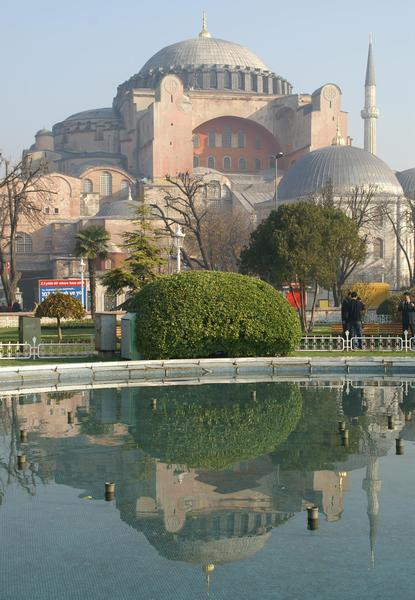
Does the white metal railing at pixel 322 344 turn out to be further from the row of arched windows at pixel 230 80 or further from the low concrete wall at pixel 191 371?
the row of arched windows at pixel 230 80

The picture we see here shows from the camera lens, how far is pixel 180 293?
1595cm

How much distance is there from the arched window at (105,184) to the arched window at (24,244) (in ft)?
31.1

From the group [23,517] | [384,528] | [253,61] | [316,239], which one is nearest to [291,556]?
[384,528]

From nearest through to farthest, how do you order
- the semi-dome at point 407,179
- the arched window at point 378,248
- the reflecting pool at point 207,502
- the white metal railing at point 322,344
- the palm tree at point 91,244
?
the reflecting pool at point 207,502 → the white metal railing at point 322,344 → the palm tree at point 91,244 → the arched window at point 378,248 → the semi-dome at point 407,179

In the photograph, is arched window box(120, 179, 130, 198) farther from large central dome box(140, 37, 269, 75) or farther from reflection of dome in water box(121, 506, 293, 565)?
reflection of dome in water box(121, 506, 293, 565)

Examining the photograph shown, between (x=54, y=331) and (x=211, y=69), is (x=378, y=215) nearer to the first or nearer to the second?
(x=54, y=331)

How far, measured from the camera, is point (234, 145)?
2854 inches

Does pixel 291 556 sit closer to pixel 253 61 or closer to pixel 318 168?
pixel 318 168

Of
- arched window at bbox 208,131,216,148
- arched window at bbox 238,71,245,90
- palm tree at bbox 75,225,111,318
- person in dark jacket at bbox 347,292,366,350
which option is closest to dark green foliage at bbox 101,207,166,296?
palm tree at bbox 75,225,111,318

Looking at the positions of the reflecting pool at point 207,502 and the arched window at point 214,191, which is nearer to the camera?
the reflecting pool at point 207,502

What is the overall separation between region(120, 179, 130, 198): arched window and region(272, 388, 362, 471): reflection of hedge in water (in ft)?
181

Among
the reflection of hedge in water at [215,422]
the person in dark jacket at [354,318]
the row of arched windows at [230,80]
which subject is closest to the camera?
the reflection of hedge in water at [215,422]

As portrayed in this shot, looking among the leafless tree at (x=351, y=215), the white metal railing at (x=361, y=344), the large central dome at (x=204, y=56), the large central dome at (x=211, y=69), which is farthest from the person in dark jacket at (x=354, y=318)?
the large central dome at (x=204, y=56)

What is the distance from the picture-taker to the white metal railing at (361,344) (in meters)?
18.5
